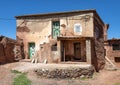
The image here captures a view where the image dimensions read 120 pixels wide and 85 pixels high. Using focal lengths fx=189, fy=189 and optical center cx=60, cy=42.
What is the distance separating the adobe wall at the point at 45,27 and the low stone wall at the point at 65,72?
17.5 ft

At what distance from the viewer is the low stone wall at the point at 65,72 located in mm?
16594

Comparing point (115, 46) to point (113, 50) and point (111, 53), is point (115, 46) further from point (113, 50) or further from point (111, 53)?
point (111, 53)

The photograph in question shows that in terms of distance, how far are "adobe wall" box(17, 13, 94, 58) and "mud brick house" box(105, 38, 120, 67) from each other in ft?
24.5

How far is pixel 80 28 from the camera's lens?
864 inches

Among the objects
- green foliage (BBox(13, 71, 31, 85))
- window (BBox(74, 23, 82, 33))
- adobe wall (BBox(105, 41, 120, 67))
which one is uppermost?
window (BBox(74, 23, 82, 33))

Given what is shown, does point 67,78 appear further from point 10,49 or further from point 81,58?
point 10,49

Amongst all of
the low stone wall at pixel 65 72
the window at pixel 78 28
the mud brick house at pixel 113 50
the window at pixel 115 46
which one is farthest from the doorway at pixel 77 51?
the window at pixel 115 46

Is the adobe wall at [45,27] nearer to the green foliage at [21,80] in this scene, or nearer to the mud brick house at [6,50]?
the mud brick house at [6,50]

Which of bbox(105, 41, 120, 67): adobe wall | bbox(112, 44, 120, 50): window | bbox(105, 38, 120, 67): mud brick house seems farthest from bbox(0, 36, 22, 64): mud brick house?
bbox(112, 44, 120, 50): window

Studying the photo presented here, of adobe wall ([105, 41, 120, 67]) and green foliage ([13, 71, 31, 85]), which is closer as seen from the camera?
green foliage ([13, 71, 31, 85])

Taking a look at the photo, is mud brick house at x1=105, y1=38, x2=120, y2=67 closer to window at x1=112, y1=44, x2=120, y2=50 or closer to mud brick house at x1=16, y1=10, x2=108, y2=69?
window at x1=112, y1=44, x2=120, y2=50

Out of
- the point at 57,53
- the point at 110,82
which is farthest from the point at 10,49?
the point at 110,82

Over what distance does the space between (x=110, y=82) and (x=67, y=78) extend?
12.3ft

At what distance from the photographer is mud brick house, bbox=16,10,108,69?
20828 mm
